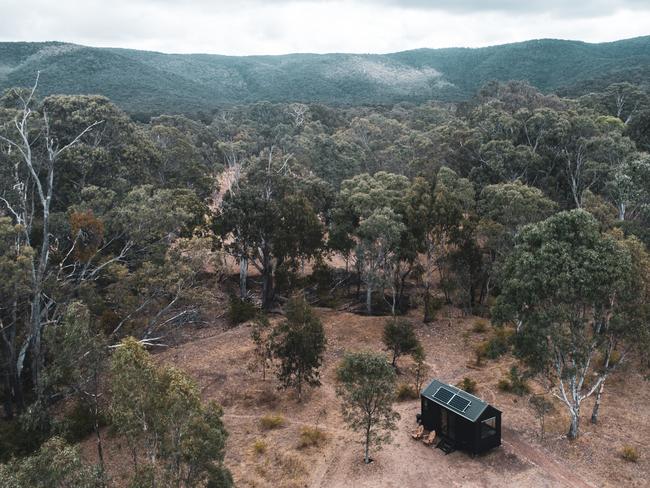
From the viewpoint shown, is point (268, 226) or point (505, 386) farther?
point (268, 226)

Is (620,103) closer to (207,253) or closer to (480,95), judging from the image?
(480,95)

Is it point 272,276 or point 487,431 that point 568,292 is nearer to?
point 487,431

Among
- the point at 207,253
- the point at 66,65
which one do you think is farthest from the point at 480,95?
the point at 66,65

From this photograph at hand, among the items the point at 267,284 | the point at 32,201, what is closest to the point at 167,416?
the point at 32,201

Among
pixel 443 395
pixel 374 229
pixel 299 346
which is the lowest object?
pixel 443 395

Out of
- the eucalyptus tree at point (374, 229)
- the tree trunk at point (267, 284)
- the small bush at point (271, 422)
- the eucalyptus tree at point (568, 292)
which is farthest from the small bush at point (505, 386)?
the tree trunk at point (267, 284)

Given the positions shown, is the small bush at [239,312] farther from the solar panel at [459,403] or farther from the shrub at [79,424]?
the solar panel at [459,403]

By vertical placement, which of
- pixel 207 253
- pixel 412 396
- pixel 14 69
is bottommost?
pixel 412 396
